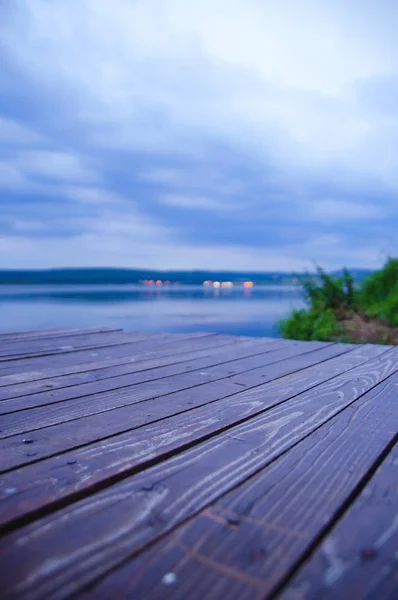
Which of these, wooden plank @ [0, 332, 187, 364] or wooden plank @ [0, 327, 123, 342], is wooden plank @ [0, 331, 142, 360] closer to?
wooden plank @ [0, 332, 187, 364]

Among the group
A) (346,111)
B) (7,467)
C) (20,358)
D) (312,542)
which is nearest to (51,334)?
(20,358)

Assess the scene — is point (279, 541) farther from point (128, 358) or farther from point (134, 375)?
point (128, 358)

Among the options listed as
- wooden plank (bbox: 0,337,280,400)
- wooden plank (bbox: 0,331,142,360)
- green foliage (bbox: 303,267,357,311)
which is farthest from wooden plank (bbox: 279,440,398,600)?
green foliage (bbox: 303,267,357,311)

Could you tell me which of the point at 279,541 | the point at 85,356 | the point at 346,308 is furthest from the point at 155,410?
the point at 346,308

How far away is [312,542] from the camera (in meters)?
0.74

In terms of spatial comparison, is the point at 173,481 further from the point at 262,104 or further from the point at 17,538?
the point at 262,104

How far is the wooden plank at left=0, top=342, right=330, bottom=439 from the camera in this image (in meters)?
1.43

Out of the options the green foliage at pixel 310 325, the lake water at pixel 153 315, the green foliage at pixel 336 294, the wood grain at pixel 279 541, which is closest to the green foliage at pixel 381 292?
the green foliage at pixel 336 294

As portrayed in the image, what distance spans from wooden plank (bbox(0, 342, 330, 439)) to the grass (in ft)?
15.2

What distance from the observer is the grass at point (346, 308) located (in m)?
6.82

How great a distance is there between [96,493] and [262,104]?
967 inches

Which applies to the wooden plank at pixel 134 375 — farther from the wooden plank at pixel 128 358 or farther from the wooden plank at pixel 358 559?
the wooden plank at pixel 358 559

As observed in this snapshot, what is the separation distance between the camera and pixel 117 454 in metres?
1.15

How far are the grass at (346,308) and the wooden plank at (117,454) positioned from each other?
5.31 m
